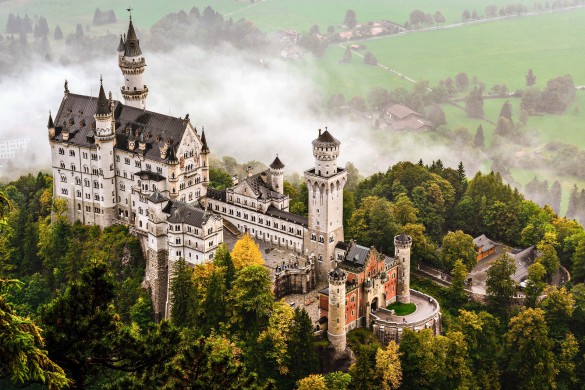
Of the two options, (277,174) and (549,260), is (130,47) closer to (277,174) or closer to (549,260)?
(277,174)

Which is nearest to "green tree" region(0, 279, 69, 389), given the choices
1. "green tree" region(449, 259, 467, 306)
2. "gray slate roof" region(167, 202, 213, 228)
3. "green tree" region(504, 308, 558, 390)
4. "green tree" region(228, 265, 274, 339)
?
"green tree" region(228, 265, 274, 339)

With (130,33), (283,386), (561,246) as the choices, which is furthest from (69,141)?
(561,246)

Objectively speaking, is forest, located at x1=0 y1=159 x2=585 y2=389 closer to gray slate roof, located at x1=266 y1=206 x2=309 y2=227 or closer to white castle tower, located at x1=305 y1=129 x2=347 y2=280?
gray slate roof, located at x1=266 y1=206 x2=309 y2=227

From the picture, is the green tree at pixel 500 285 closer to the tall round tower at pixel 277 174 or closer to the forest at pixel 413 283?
the forest at pixel 413 283

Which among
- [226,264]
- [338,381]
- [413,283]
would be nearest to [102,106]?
[226,264]

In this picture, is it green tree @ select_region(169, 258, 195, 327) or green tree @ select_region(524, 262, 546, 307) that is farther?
green tree @ select_region(524, 262, 546, 307)
